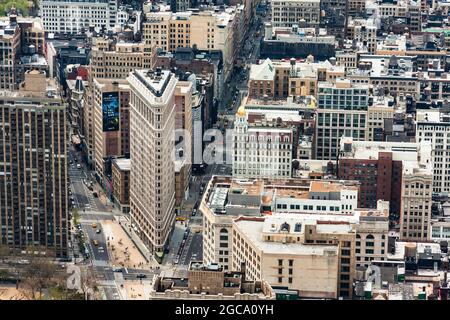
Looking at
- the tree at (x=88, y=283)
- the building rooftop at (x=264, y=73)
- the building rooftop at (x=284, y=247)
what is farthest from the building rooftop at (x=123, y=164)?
the building rooftop at (x=284, y=247)

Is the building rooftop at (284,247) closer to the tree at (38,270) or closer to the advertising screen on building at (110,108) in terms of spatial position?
the tree at (38,270)

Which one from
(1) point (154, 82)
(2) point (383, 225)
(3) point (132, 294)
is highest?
(1) point (154, 82)

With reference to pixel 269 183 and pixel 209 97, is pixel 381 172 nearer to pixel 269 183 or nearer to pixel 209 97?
pixel 269 183

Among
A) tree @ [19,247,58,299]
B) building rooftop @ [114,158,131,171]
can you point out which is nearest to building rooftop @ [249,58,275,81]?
building rooftop @ [114,158,131,171]

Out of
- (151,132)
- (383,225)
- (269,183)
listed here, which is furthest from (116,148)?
(383,225)

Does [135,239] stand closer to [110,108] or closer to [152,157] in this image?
[152,157]

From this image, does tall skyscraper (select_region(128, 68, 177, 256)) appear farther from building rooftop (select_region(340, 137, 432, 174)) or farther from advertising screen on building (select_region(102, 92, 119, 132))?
building rooftop (select_region(340, 137, 432, 174))

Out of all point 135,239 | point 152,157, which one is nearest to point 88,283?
point 152,157
